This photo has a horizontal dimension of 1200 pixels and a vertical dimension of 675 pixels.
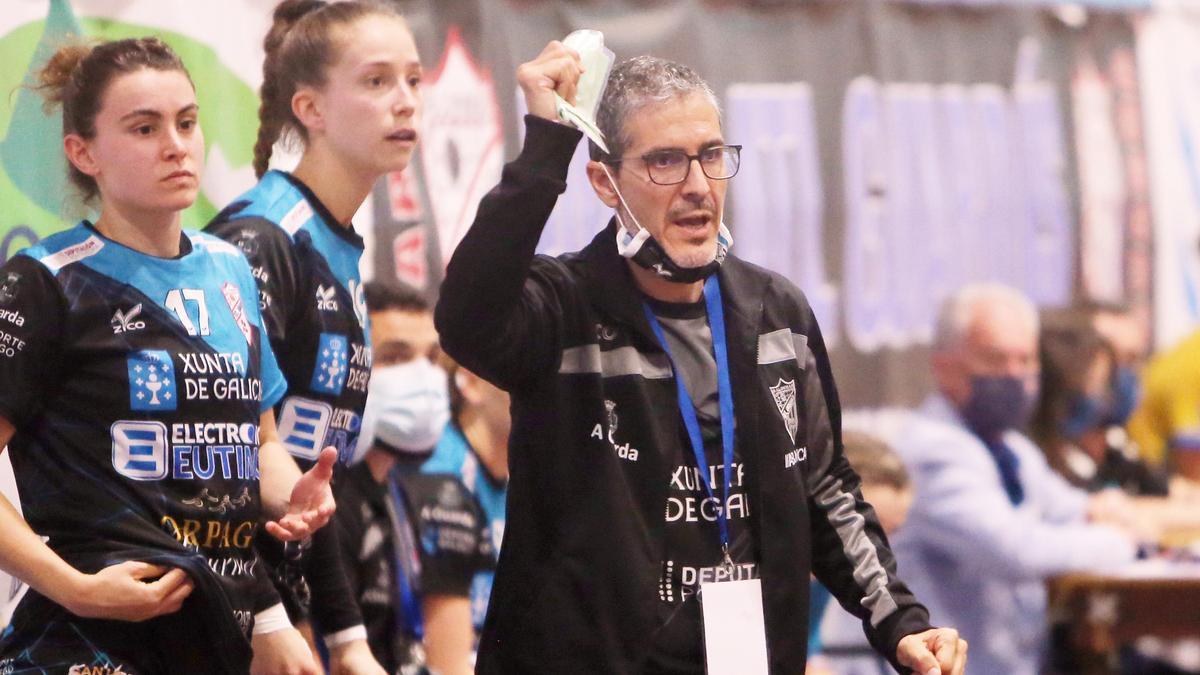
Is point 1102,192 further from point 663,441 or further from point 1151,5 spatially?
point 663,441

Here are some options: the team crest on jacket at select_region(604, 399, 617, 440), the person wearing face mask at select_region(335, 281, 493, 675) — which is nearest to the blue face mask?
the person wearing face mask at select_region(335, 281, 493, 675)

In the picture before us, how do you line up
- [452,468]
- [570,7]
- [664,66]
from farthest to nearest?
[570,7] → [452,468] → [664,66]

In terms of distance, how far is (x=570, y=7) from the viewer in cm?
598

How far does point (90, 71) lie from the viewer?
3.00 metres

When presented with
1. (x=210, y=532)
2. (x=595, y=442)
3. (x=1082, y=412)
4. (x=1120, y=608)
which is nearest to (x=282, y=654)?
(x=210, y=532)

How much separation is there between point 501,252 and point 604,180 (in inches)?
16.7

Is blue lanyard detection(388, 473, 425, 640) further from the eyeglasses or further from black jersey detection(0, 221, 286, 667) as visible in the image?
the eyeglasses

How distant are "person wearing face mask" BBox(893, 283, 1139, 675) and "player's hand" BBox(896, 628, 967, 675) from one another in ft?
10.5

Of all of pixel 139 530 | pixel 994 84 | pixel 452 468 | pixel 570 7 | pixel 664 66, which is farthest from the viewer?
pixel 994 84

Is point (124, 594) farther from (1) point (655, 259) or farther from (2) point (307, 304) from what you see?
(1) point (655, 259)

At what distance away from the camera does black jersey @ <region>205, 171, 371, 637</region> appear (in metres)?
3.41

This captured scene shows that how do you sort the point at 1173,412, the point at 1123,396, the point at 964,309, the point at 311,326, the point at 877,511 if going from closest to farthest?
the point at 311,326 < the point at 877,511 < the point at 964,309 < the point at 1123,396 < the point at 1173,412

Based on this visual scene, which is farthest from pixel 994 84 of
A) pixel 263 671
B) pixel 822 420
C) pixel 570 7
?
pixel 263 671

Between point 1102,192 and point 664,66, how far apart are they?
188 inches
